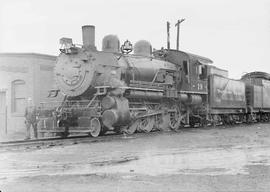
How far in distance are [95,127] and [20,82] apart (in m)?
9.30

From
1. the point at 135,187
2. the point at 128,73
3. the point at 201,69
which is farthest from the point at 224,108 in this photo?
the point at 135,187

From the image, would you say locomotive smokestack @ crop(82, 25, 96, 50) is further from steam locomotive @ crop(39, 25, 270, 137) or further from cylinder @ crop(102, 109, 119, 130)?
cylinder @ crop(102, 109, 119, 130)

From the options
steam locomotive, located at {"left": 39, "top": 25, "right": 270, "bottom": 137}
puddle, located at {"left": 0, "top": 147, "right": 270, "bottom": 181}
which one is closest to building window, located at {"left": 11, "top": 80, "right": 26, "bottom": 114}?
steam locomotive, located at {"left": 39, "top": 25, "right": 270, "bottom": 137}

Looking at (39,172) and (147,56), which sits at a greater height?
(147,56)

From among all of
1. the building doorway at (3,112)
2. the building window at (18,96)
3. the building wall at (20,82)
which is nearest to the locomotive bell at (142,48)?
the building wall at (20,82)

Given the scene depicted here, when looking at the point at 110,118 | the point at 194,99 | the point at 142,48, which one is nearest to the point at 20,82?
the point at 142,48

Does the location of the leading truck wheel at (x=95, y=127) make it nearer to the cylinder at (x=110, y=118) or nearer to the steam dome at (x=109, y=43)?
the cylinder at (x=110, y=118)

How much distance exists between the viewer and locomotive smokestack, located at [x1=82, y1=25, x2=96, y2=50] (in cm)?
1678

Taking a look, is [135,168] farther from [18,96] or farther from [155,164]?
[18,96]

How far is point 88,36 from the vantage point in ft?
55.3

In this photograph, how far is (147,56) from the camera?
19656 mm

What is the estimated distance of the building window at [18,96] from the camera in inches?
929

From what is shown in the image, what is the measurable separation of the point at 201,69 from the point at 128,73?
6.25m

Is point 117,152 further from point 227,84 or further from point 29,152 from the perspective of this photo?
point 227,84
